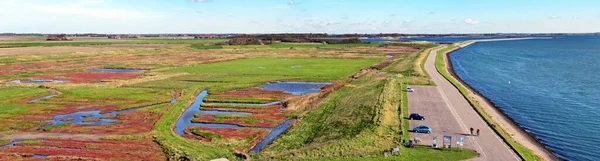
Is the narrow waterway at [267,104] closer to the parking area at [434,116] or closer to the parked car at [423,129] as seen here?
the parked car at [423,129]

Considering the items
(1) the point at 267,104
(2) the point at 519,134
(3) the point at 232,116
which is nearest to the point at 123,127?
(3) the point at 232,116

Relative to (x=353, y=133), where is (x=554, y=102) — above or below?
Result: below

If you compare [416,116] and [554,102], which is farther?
[554,102]

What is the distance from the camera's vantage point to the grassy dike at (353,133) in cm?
3519

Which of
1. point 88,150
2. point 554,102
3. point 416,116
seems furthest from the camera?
point 554,102

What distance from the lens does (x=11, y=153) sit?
39219 millimetres

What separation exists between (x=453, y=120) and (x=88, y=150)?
37953mm

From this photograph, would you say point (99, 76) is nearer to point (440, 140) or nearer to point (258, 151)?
point (258, 151)

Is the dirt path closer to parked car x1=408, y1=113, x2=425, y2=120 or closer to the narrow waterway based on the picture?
the narrow waterway

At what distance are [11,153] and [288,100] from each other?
3672 centimetres

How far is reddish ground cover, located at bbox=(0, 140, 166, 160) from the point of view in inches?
1506

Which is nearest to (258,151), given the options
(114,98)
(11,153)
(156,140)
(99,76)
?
(156,140)

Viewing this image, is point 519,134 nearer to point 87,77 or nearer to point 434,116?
point 434,116

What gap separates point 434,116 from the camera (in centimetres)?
4903
